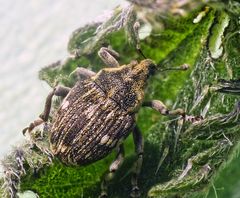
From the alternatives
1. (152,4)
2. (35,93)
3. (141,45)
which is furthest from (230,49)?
(35,93)

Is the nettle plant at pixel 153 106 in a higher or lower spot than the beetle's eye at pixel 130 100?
higher

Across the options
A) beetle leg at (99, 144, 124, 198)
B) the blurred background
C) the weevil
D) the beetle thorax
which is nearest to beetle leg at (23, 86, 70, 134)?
the weevil

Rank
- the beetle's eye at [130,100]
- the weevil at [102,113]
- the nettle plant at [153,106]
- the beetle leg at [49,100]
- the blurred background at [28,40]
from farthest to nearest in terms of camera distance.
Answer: the blurred background at [28,40] < the beetle's eye at [130,100] < the beetle leg at [49,100] < the weevil at [102,113] < the nettle plant at [153,106]

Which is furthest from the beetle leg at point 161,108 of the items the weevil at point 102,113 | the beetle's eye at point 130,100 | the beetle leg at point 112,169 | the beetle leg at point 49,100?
the beetle leg at point 49,100

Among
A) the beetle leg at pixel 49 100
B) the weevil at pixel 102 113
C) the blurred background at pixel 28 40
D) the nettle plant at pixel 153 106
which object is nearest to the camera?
the nettle plant at pixel 153 106

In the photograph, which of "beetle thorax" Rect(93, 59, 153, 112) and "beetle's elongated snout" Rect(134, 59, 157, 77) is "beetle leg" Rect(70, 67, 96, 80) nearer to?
"beetle thorax" Rect(93, 59, 153, 112)

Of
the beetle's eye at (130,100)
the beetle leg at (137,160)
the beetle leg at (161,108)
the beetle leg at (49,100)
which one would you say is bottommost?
the beetle's eye at (130,100)

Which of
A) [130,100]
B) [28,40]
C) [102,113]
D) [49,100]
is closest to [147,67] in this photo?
[130,100]

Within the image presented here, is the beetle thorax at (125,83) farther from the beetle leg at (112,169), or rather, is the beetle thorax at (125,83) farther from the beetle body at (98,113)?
the beetle leg at (112,169)
